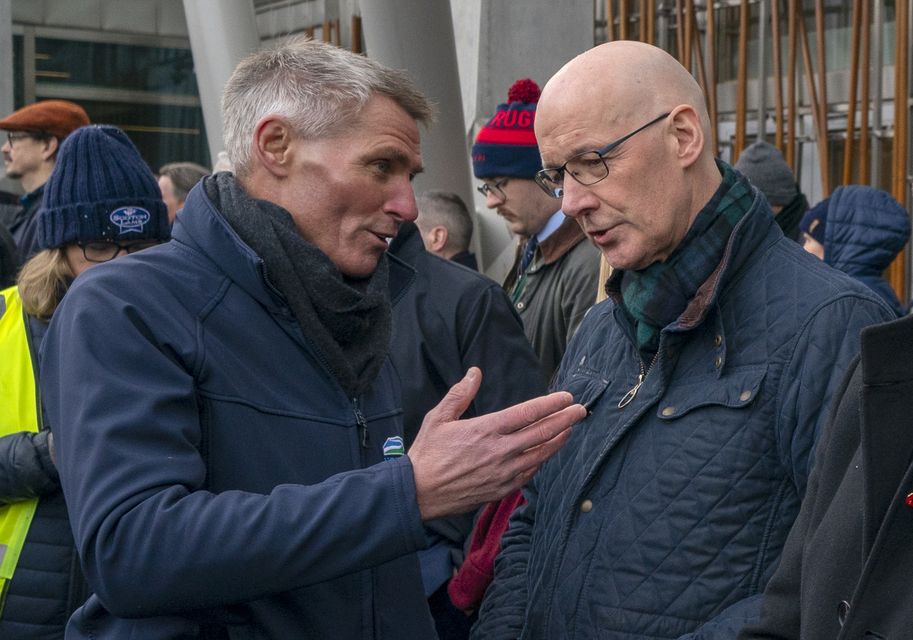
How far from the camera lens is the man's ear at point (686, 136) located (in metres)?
2.44

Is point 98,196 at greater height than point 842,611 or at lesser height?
greater

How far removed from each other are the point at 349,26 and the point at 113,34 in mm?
3503

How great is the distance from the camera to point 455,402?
6.88 feet

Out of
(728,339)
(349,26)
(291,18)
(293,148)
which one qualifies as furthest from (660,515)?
(291,18)

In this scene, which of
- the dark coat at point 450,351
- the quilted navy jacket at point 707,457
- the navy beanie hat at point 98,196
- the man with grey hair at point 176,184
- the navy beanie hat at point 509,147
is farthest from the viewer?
the man with grey hair at point 176,184

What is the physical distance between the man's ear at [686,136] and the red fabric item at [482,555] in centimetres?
95

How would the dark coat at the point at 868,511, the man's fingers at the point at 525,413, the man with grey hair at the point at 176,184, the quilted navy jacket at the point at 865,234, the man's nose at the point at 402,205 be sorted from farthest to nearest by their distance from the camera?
the man with grey hair at the point at 176,184
the quilted navy jacket at the point at 865,234
the man's nose at the point at 402,205
the man's fingers at the point at 525,413
the dark coat at the point at 868,511

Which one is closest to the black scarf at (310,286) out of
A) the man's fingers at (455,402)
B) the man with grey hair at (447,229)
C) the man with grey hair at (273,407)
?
the man with grey hair at (273,407)

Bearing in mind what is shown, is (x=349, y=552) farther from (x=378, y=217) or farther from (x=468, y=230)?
(x=468, y=230)

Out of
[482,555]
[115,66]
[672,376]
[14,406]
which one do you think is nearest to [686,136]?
[672,376]

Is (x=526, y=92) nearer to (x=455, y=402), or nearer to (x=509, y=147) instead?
(x=509, y=147)

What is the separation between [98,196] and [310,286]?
4.85ft

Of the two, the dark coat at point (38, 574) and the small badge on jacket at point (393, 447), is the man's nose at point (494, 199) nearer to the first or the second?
the dark coat at point (38, 574)

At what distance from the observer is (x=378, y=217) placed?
2383 millimetres
